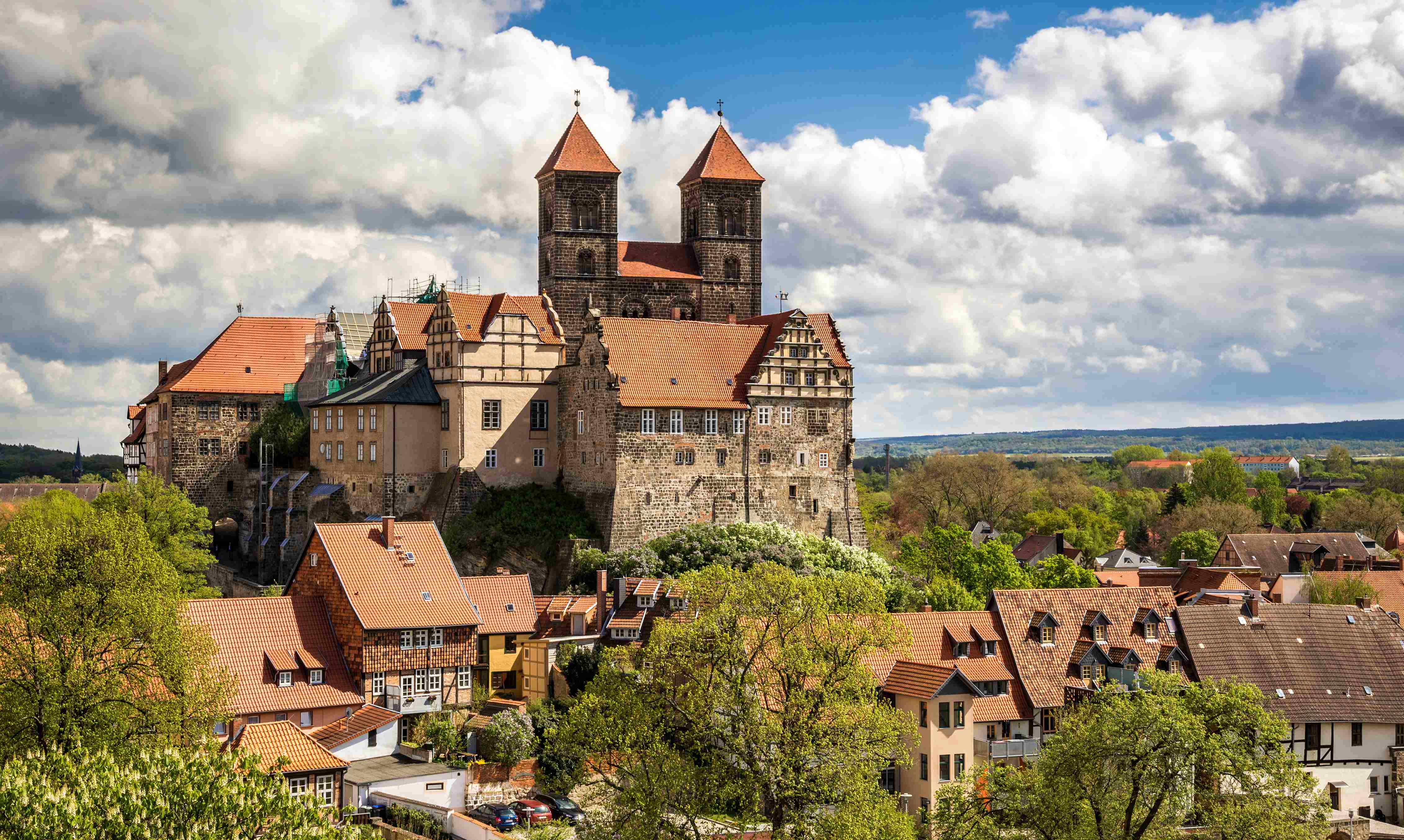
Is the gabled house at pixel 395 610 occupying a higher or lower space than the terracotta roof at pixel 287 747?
higher

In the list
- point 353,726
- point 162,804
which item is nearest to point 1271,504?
point 353,726

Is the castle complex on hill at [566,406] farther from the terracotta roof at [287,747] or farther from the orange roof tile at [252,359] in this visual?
the terracotta roof at [287,747]

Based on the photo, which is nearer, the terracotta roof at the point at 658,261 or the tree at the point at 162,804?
the tree at the point at 162,804

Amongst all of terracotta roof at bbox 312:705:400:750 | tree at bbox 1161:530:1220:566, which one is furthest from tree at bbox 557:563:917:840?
tree at bbox 1161:530:1220:566

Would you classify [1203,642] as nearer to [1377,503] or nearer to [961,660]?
[961,660]

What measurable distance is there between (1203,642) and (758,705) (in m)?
25.3

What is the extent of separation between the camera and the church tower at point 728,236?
8794 cm

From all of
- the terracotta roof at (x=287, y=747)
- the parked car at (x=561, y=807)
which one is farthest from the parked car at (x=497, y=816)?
the terracotta roof at (x=287, y=747)

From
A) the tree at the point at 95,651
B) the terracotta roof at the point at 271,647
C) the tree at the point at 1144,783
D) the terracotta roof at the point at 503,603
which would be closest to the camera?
the tree at the point at 95,651

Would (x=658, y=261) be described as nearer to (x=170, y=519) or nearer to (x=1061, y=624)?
(x=170, y=519)

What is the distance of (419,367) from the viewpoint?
78.4 meters

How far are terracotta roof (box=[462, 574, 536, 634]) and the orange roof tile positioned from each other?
28577mm

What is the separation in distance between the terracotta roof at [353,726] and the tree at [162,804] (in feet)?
58.7

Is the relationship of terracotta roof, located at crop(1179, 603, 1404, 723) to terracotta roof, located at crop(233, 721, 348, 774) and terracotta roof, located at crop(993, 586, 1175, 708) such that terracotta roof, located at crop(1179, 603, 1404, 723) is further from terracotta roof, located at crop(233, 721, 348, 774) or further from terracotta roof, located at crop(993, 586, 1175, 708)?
terracotta roof, located at crop(233, 721, 348, 774)
